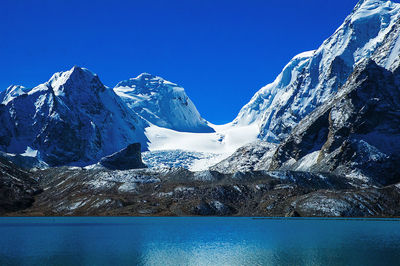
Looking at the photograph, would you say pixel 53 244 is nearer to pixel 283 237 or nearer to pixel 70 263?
pixel 70 263

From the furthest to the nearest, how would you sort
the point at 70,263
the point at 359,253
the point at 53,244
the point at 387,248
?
1. the point at 53,244
2. the point at 387,248
3. the point at 359,253
4. the point at 70,263

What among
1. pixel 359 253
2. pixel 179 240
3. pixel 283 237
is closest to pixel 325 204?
pixel 283 237

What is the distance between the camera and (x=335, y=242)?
289 ft

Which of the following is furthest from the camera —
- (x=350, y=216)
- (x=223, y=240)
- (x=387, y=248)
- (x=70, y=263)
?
(x=350, y=216)

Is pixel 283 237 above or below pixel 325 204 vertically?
below

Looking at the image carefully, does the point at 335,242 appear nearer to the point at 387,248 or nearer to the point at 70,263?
the point at 387,248

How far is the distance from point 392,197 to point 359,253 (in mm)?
141869

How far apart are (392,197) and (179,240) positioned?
137 meters

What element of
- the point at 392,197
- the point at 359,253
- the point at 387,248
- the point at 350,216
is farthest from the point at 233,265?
the point at 392,197

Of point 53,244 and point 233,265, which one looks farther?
point 53,244

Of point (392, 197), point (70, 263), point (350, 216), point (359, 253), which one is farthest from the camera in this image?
point (392, 197)

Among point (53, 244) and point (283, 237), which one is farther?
point (283, 237)

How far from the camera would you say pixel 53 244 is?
85.0 meters

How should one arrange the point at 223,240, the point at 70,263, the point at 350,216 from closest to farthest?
the point at 70,263, the point at 223,240, the point at 350,216
